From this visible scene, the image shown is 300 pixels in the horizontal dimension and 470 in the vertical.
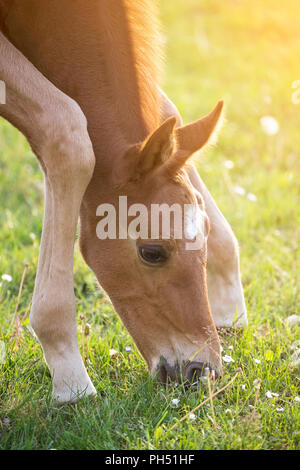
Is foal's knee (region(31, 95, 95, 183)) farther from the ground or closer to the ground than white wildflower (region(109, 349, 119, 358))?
farther from the ground

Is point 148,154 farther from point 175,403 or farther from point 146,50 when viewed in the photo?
point 175,403

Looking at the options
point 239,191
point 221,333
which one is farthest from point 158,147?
point 239,191

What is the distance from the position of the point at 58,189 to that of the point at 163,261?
0.55 metres

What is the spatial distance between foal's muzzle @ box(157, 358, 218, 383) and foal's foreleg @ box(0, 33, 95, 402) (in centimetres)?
33

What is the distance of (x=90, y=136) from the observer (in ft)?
9.99

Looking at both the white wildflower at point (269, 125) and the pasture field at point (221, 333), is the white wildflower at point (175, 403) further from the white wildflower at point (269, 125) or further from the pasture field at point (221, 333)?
the white wildflower at point (269, 125)

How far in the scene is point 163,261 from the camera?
9.37 feet

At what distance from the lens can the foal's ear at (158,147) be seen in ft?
8.80

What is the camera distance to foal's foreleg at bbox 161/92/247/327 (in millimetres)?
3545

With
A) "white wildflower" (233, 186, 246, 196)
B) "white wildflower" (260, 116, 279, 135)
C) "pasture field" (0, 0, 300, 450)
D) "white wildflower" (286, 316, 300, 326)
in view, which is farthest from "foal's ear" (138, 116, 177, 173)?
"white wildflower" (260, 116, 279, 135)

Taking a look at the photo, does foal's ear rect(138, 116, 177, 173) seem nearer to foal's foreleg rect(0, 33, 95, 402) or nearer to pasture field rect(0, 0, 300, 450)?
foal's foreleg rect(0, 33, 95, 402)

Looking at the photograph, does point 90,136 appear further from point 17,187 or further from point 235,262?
point 17,187

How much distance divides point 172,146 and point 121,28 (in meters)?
0.72

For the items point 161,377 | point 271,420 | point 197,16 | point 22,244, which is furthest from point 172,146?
point 197,16
